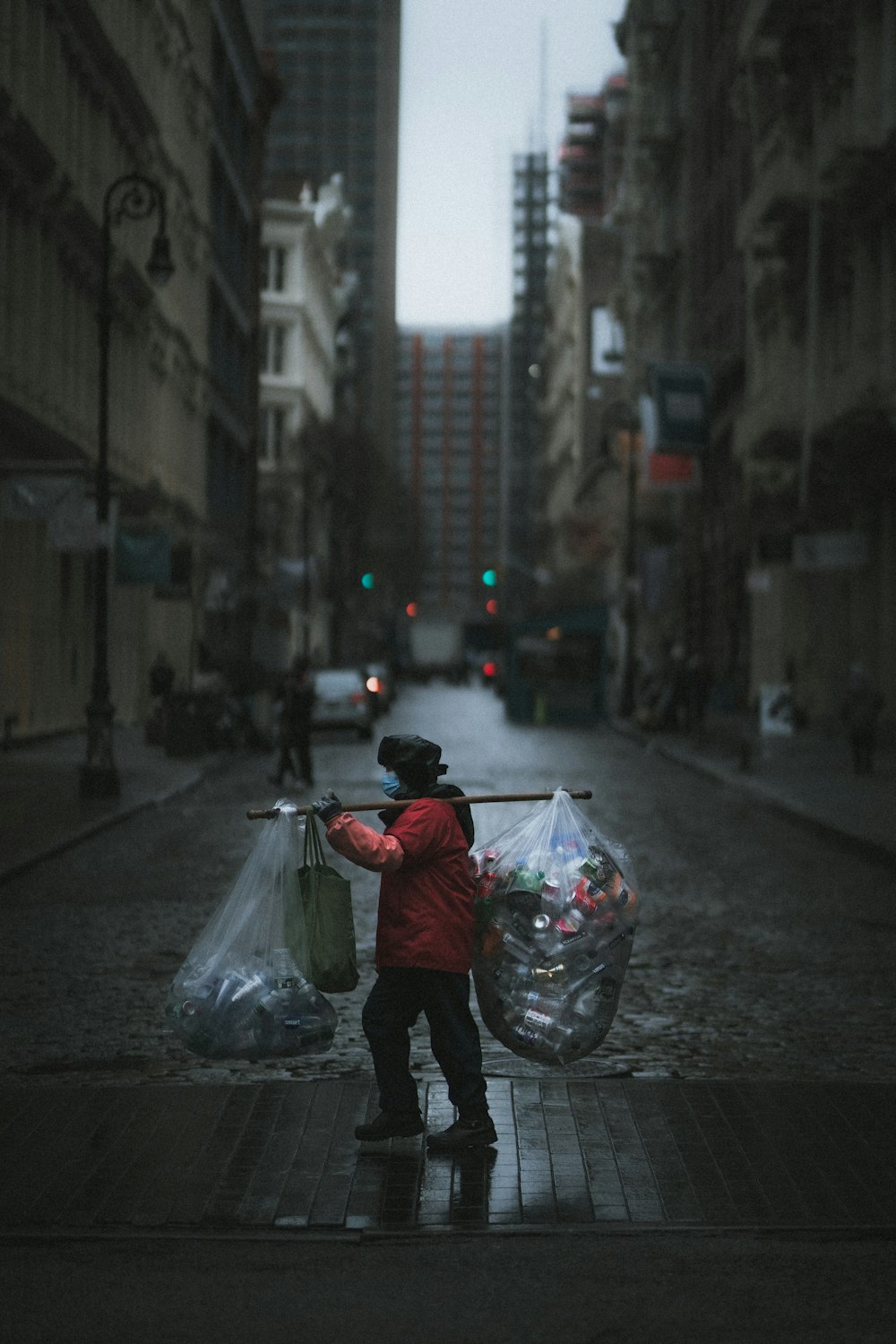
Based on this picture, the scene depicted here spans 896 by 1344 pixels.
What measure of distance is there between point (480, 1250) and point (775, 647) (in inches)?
1677

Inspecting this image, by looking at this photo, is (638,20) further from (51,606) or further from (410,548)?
(410,548)

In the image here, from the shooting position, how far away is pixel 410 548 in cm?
13975

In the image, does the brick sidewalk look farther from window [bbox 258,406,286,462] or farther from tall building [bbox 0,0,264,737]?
window [bbox 258,406,286,462]

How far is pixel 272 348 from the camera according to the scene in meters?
98.8

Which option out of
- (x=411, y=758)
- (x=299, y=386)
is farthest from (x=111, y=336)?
(x=299, y=386)

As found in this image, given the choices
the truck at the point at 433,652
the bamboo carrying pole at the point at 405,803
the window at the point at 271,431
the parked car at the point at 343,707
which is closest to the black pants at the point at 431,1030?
the bamboo carrying pole at the point at 405,803

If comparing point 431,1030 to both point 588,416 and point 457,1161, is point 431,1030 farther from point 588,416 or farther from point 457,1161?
point 588,416

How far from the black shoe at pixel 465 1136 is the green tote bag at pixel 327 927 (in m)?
0.58

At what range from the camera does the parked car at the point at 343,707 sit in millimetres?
43438

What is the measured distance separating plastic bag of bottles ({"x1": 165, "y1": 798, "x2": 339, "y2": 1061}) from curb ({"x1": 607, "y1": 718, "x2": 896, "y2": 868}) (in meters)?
10.8

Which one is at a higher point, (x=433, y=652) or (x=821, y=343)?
(x=821, y=343)

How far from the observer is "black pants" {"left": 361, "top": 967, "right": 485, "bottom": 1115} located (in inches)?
260

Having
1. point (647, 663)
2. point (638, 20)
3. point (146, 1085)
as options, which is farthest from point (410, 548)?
point (146, 1085)

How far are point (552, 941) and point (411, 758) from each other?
2.62 feet
